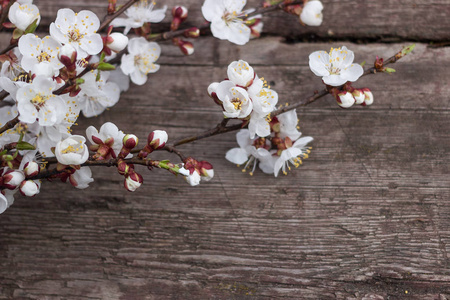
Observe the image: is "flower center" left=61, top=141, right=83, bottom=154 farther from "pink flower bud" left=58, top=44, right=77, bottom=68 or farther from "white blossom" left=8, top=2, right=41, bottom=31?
"white blossom" left=8, top=2, right=41, bottom=31

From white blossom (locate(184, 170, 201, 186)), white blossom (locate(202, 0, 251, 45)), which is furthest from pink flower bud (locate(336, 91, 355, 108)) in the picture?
white blossom (locate(184, 170, 201, 186))

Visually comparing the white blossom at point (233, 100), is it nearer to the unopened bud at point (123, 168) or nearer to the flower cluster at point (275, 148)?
the flower cluster at point (275, 148)

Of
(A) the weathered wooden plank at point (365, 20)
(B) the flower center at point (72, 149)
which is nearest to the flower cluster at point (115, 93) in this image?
(B) the flower center at point (72, 149)

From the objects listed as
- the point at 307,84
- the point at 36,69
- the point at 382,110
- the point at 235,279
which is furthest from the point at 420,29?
the point at 36,69

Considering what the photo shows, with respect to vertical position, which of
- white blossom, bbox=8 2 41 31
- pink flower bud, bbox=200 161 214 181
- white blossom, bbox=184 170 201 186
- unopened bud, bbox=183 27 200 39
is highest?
white blossom, bbox=8 2 41 31

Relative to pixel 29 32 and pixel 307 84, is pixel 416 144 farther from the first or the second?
pixel 29 32

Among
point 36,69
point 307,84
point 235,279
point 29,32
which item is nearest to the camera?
point 36,69

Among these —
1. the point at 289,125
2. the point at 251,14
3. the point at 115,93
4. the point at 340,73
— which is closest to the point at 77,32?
the point at 115,93
